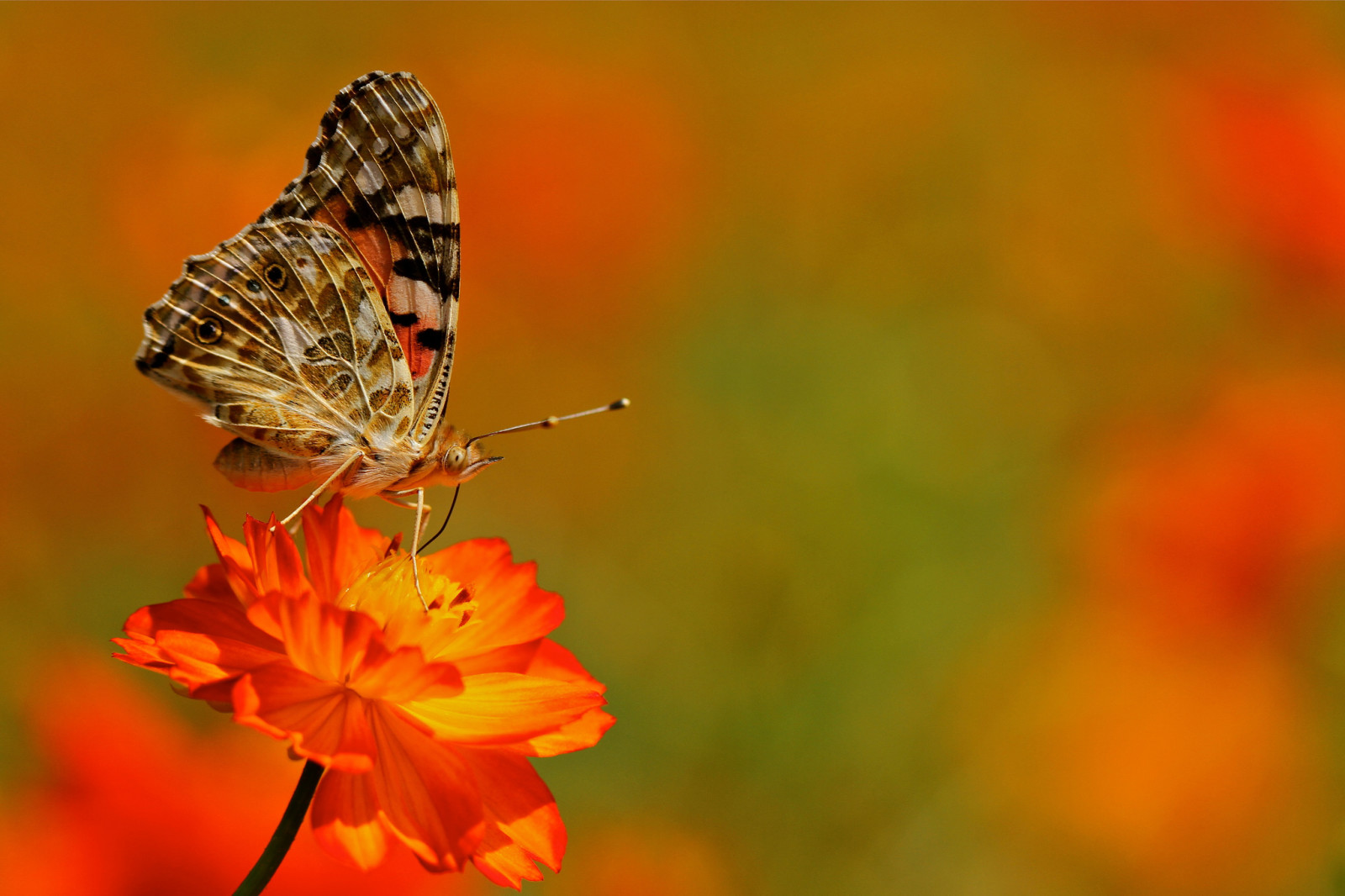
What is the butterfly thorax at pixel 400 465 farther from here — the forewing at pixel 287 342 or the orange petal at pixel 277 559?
the orange petal at pixel 277 559

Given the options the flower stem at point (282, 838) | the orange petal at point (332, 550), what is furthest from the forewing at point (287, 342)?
the flower stem at point (282, 838)

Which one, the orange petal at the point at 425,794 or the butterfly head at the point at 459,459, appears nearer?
the orange petal at the point at 425,794

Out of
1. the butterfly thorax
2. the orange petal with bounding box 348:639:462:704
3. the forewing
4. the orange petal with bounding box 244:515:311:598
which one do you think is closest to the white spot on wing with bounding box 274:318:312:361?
the forewing

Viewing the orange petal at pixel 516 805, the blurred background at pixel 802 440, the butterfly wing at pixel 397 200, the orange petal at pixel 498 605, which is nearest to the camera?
the orange petal at pixel 516 805

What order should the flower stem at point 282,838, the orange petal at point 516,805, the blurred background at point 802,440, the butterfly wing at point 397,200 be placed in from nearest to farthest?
the flower stem at point 282,838, the orange petal at point 516,805, the butterfly wing at point 397,200, the blurred background at point 802,440

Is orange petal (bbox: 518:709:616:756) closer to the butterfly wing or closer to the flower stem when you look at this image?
the flower stem

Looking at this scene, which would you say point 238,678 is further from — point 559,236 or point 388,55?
point 388,55
